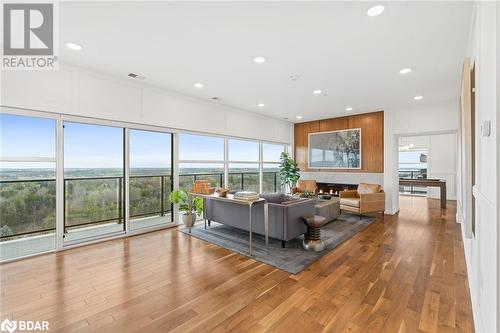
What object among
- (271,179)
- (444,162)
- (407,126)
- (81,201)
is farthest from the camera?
(444,162)

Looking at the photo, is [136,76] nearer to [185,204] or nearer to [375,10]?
[185,204]

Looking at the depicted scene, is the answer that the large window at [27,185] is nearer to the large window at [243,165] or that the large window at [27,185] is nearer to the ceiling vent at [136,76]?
the ceiling vent at [136,76]

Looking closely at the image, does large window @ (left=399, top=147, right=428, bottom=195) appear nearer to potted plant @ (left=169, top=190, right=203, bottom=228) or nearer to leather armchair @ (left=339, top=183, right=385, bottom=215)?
leather armchair @ (left=339, top=183, right=385, bottom=215)

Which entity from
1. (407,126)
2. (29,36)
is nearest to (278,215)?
(29,36)

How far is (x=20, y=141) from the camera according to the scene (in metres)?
3.23

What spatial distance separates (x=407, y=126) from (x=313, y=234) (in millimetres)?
4438

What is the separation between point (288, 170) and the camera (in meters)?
7.67

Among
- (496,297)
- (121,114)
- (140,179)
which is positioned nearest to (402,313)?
(496,297)

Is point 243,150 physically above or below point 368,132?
below

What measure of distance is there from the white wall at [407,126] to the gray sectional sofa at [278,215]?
3449mm

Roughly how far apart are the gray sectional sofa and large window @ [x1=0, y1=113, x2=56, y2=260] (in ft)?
9.38

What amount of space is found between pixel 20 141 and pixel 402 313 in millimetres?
5125

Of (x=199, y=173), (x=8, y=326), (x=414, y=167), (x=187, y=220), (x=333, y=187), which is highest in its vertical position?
(x=414, y=167)

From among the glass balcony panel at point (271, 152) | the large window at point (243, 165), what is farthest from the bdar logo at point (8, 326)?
the glass balcony panel at point (271, 152)
